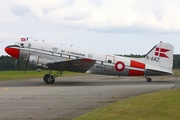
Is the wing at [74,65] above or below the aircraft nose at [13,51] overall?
below

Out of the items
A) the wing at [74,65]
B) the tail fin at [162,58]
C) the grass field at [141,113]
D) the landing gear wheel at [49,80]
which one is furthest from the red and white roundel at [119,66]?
the grass field at [141,113]

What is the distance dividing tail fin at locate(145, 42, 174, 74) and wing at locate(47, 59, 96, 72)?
624cm

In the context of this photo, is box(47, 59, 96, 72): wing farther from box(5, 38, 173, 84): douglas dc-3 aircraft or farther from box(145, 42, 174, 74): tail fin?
box(145, 42, 174, 74): tail fin

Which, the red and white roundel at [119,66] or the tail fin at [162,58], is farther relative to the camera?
the tail fin at [162,58]

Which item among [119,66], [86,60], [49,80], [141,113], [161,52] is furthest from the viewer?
[161,52]

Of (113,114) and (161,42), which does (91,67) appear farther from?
(113,114)

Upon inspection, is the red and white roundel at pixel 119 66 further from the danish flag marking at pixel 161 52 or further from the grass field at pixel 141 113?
the grass field at pixel 141 113

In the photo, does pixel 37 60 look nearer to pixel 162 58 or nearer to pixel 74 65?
pixel 74 65

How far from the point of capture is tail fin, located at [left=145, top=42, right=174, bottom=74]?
27516 mm

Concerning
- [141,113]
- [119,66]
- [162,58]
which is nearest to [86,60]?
[119,66]

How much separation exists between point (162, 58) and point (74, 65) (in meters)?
8.62

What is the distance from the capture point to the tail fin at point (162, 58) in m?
27.5

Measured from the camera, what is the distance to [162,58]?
90.8 feet

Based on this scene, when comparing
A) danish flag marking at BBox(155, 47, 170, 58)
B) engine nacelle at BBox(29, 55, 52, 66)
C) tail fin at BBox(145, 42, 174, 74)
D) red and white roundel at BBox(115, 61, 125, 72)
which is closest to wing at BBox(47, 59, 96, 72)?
engine nacelle at BBox(29, 55, 52, 66)
